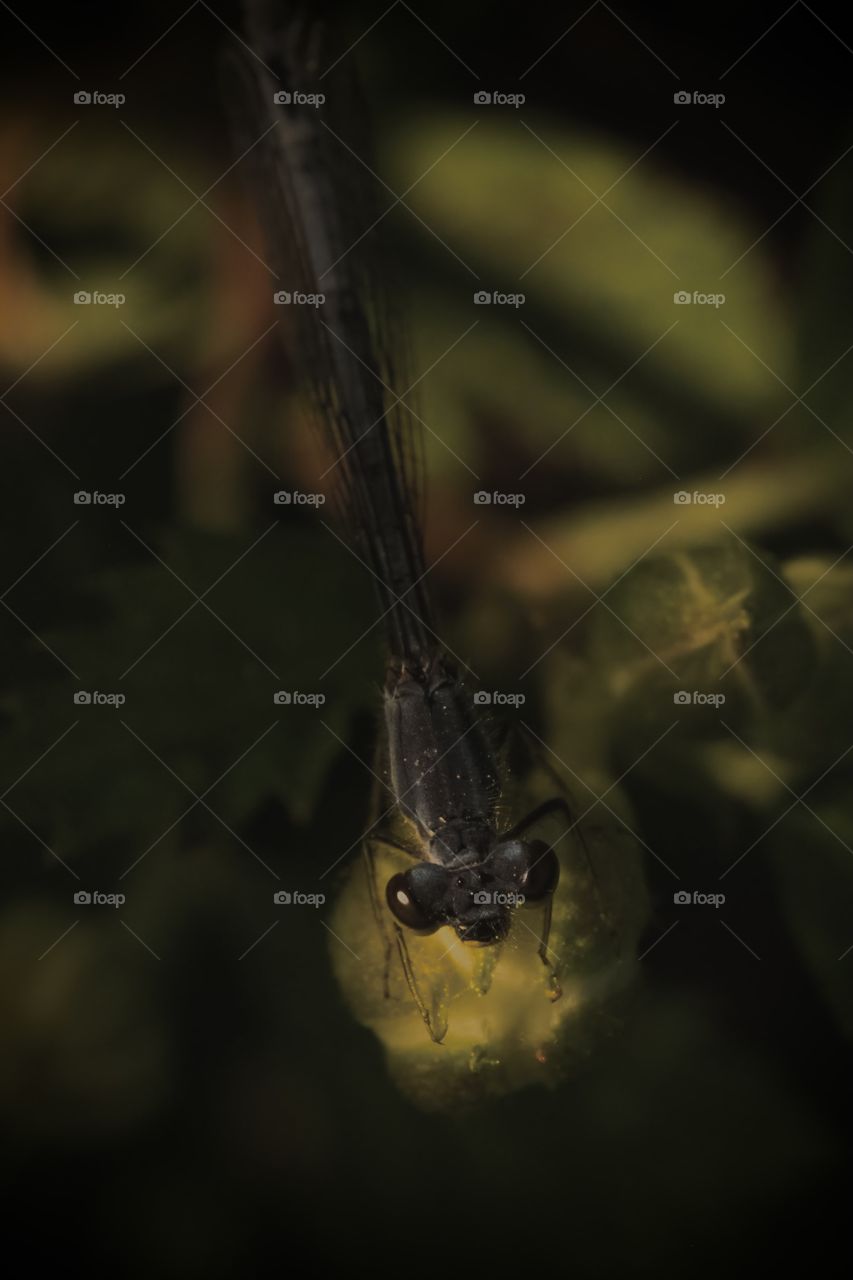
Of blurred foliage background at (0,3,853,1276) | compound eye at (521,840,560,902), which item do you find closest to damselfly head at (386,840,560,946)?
compound eye at (521,840,560,902)

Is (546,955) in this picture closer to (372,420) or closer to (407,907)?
(407,907)

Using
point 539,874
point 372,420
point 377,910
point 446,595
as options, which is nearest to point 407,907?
point 377,910

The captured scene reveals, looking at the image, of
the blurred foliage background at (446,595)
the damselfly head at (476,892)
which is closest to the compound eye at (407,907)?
the damselfly head at (476,892)

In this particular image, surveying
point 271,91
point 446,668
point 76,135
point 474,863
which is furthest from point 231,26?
point 474,863

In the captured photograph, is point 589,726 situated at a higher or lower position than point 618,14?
lower

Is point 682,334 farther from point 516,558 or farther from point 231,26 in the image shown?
point 231,26

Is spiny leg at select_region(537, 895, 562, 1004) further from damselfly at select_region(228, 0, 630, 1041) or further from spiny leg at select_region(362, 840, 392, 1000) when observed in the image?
spiny leg at select_region(362, 840, 392, 1000)

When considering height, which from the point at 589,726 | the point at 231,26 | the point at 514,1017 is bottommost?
the point at 514,1017
